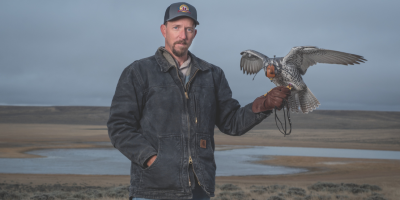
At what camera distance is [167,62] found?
2416mm

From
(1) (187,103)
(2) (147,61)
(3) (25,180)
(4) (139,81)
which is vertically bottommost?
(3) (25,180)

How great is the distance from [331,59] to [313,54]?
0.17 metres

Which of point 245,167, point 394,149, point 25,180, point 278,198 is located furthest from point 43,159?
point 394,149

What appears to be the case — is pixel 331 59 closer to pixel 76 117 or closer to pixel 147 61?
pixel 147 61

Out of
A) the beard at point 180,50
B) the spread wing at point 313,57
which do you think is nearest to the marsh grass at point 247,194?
the spread wing at point 313,57

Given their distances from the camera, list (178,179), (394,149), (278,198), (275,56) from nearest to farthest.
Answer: (178,179)
(275,56)
(278,198)
(394,149)

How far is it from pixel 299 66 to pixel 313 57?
19cm

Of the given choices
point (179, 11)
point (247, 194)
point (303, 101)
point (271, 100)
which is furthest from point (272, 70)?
point (247, 194)

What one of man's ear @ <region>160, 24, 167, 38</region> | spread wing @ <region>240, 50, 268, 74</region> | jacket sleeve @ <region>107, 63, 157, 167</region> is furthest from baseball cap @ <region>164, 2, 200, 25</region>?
spread wing @ <region>240, 50, 268, 74</region>

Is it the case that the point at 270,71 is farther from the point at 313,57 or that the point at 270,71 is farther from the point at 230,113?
the point at 313,57

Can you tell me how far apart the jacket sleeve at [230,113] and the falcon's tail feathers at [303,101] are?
711mm

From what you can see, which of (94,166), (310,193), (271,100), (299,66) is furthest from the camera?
(94,166)

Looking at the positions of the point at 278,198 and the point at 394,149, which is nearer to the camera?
the point at 278,198

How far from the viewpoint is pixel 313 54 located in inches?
127
